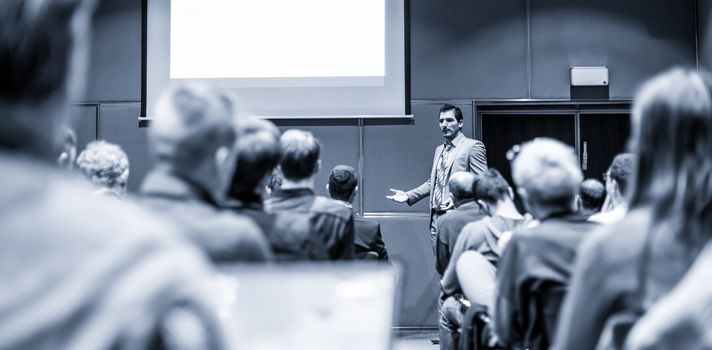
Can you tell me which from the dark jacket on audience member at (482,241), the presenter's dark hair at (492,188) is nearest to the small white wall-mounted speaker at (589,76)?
the presenter's dark hair at (492,188)

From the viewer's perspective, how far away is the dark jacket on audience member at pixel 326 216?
96.4 inches

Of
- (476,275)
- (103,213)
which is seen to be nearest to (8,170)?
(103,213)

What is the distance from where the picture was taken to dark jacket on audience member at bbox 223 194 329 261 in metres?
2.12

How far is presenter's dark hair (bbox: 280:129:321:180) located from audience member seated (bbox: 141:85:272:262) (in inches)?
38.5

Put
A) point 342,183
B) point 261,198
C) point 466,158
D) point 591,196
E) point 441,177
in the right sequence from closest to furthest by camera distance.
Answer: point 261,198
point 591,196
point 342,183
point 466,158
point 441,177

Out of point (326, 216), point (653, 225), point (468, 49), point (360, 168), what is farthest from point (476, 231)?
point (468, 49)

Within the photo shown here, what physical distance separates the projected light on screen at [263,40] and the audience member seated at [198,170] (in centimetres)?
465

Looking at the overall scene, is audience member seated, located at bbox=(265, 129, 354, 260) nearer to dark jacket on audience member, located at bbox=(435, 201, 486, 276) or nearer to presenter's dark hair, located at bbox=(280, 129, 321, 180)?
presenter's dark hair, located at bbox=(280, 129, 321, 180)

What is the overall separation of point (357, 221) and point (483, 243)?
1.16 m

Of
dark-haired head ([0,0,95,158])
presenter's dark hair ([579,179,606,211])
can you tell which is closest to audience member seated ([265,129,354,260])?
presenter's dark hair ([579,179,606,211])

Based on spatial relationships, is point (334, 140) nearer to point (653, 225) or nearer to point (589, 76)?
point (589, 76)

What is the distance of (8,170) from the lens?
0.60 meters

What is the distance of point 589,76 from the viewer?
644cm

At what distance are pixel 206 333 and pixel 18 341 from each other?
5.7 inches
